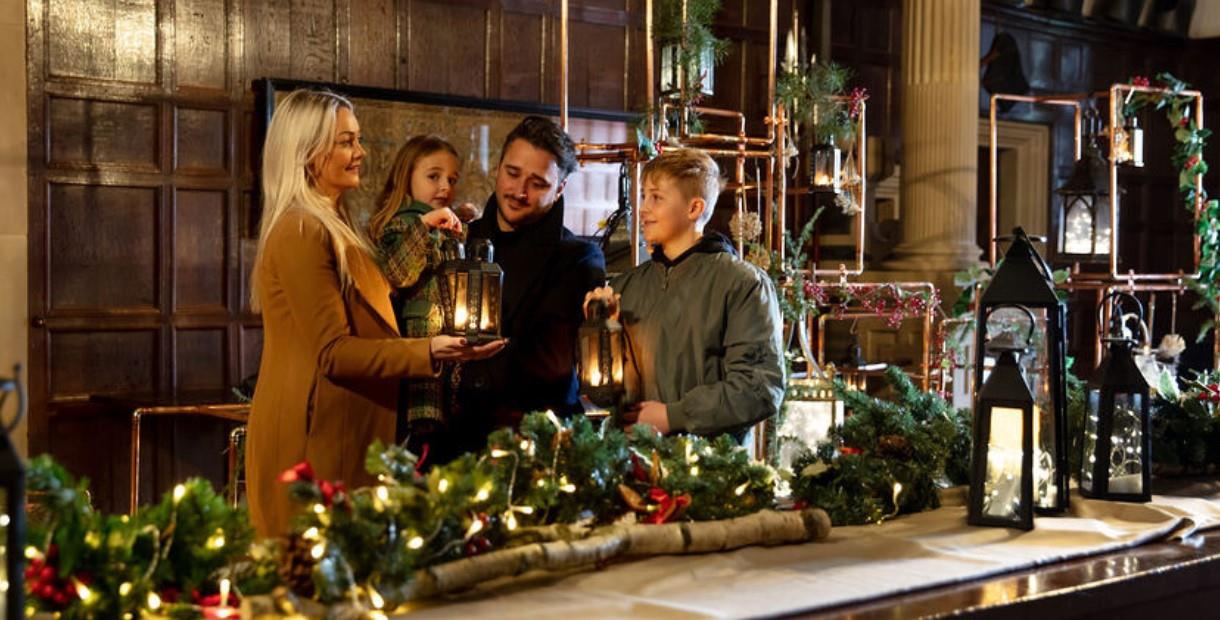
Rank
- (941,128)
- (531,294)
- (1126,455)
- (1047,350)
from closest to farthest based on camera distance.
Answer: (1047,350), (1126,455), (531,294), (941,128)

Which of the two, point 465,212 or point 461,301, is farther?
point 465,212

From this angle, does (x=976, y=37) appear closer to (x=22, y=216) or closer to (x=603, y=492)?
(x=22, y=216)

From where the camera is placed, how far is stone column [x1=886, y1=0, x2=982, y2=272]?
8.01 metres

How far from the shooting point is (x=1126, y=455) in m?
2.69

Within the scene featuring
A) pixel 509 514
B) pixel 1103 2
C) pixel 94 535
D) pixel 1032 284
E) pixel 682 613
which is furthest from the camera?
pixel 1103 2

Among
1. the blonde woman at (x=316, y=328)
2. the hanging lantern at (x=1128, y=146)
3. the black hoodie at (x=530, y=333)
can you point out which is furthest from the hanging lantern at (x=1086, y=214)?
the blonde woman at (x=316, y=328)

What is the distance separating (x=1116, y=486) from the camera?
2680 millimetres

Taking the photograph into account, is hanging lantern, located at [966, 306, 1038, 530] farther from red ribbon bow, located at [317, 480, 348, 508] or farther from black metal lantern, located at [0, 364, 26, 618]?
black metal lantern, located at [0, 364, 26, 618]

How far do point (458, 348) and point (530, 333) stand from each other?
392mm

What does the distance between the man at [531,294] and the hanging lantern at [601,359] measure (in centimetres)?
38

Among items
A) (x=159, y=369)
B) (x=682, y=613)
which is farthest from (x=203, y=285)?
(x=682, y=613)

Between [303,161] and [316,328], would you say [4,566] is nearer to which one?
[316,328]

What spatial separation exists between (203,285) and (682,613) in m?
4.75

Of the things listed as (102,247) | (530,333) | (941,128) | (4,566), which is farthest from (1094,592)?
(941,128)
